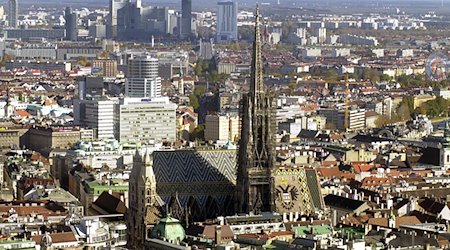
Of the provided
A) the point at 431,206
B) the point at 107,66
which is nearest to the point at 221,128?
the point at 431,206

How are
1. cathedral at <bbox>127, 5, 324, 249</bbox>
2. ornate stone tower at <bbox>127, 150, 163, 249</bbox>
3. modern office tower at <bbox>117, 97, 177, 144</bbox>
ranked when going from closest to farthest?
ornate stone tower at <bbox>127, 150, 163, 249</bbox>
cathedral at <bbox>127, 5, 324, 249</bbox>
modern office tower at <bbox>117, 97, 177, 144</bbox>

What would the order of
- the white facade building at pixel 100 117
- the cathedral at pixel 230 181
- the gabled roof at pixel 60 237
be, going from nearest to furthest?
the gabled roof at pixel 60 237, the cathedral at pixel 230 181, the white facade building at pixel 100 117

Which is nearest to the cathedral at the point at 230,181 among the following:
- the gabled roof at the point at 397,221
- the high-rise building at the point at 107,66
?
the gabled roof at the point at 397,221

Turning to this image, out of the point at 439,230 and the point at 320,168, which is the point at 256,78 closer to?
the point at 439,230

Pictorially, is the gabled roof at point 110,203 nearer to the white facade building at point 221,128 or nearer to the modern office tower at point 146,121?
the modern office tower at point 146,121

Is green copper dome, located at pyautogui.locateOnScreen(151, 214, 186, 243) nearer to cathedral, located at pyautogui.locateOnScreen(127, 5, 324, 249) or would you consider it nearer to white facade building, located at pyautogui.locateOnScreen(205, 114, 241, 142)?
cathedral, located at pyautogui.locateOnScreen(127, 5, 324, 249)

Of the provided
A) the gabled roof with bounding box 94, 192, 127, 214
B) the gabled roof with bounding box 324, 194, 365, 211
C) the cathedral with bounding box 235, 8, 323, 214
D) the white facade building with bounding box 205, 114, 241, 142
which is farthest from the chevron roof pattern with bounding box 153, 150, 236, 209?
the white facade building with bounding box 205, 114, 241, 142
